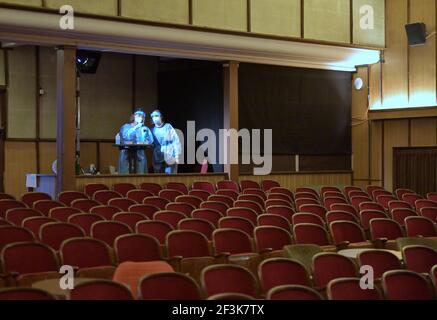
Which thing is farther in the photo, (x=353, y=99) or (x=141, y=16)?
(x=353, y=99)

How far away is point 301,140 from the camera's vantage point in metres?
17.8

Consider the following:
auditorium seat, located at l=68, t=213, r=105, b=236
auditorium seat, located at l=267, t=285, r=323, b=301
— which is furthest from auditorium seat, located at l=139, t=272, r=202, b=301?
auditorium seat, located at l=68, t=213, r=105, b=236

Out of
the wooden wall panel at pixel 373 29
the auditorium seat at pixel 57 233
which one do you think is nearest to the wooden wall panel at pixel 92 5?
the auditorium seat at pixel 57 233

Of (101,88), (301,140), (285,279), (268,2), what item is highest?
(268,2)

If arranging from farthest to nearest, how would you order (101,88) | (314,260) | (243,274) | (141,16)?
1. (101,88)
2. (141,16)
3. (314,260)
4. (243,274)

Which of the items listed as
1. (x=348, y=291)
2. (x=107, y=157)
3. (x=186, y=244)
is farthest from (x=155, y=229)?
(x=107, y=157)

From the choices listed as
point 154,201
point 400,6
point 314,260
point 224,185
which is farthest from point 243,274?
point 400,6

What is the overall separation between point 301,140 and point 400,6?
4.08 metres

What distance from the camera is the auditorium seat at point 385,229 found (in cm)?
973

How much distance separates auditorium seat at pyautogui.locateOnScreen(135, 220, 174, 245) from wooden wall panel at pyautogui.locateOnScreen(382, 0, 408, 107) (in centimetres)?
1052

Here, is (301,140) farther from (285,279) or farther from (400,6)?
(285,279)

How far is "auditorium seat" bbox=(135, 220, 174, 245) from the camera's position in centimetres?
854

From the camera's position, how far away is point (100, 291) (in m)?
5.01

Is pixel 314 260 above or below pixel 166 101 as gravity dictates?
below
